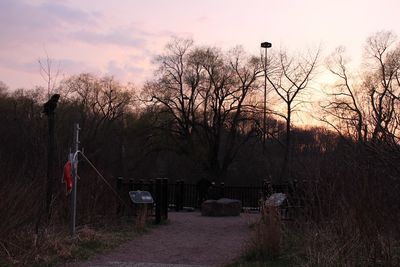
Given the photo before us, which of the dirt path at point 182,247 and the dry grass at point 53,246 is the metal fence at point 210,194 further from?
the dry grass at point 53,246

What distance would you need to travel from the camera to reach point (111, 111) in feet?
186

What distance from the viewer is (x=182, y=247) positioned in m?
11.2

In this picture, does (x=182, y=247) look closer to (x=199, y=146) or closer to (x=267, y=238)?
(x=267, y=238)

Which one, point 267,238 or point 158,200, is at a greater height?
point 158,200

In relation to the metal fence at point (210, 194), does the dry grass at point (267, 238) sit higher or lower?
lower

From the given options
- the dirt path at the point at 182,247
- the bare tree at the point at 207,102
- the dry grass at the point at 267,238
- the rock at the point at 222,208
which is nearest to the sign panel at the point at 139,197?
the dirt path at the point at 182,247

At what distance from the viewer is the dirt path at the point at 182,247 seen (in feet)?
30.4

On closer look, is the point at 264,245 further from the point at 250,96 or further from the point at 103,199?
the point at 250,96

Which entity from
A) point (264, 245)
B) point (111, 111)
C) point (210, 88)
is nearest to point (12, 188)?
point (264, 245)

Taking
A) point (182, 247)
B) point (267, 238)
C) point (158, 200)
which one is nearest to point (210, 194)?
point (158, 200)

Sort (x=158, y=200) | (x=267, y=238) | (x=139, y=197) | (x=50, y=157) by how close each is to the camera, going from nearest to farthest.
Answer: (x=267, y=238) < (x=50, y=157) < (x=139, y=197) < (x=158, y=200)

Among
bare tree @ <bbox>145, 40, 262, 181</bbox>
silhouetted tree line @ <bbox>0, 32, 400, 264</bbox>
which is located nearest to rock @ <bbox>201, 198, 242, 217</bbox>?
silhouetted tree line @ <bbox>0, 32, 400, 264</bbox>

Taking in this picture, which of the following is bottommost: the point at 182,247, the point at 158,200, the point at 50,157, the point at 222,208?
the point at 182,247

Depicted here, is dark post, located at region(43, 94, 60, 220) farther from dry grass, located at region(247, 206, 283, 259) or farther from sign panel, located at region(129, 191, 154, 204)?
sign panel, located at region(129, 191, 154, 204)
